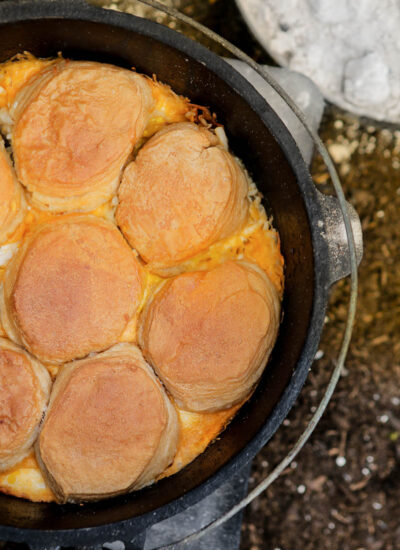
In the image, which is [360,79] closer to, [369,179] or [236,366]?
[369,179]

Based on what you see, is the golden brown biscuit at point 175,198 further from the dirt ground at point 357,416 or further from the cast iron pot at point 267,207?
the dirt ground at point 357,416

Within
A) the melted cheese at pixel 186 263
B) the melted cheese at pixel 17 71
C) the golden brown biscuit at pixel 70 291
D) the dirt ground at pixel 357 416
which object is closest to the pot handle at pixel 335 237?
the melted cheese at pixel 186 263

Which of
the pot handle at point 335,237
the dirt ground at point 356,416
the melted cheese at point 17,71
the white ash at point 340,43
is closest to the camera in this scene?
the pot handle at point 335,237

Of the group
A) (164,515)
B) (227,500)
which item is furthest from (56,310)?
(227,500)

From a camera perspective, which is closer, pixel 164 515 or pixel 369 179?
pixel 164 515

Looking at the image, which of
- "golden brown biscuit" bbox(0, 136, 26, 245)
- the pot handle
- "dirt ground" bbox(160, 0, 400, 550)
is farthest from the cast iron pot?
"dirt ground" bbox(160, 0, 400, 550)

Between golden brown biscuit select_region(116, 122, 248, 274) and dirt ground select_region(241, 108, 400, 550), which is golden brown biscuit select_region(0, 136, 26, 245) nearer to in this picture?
golden brown biscuit select_region(116, 122, 248, 274)
